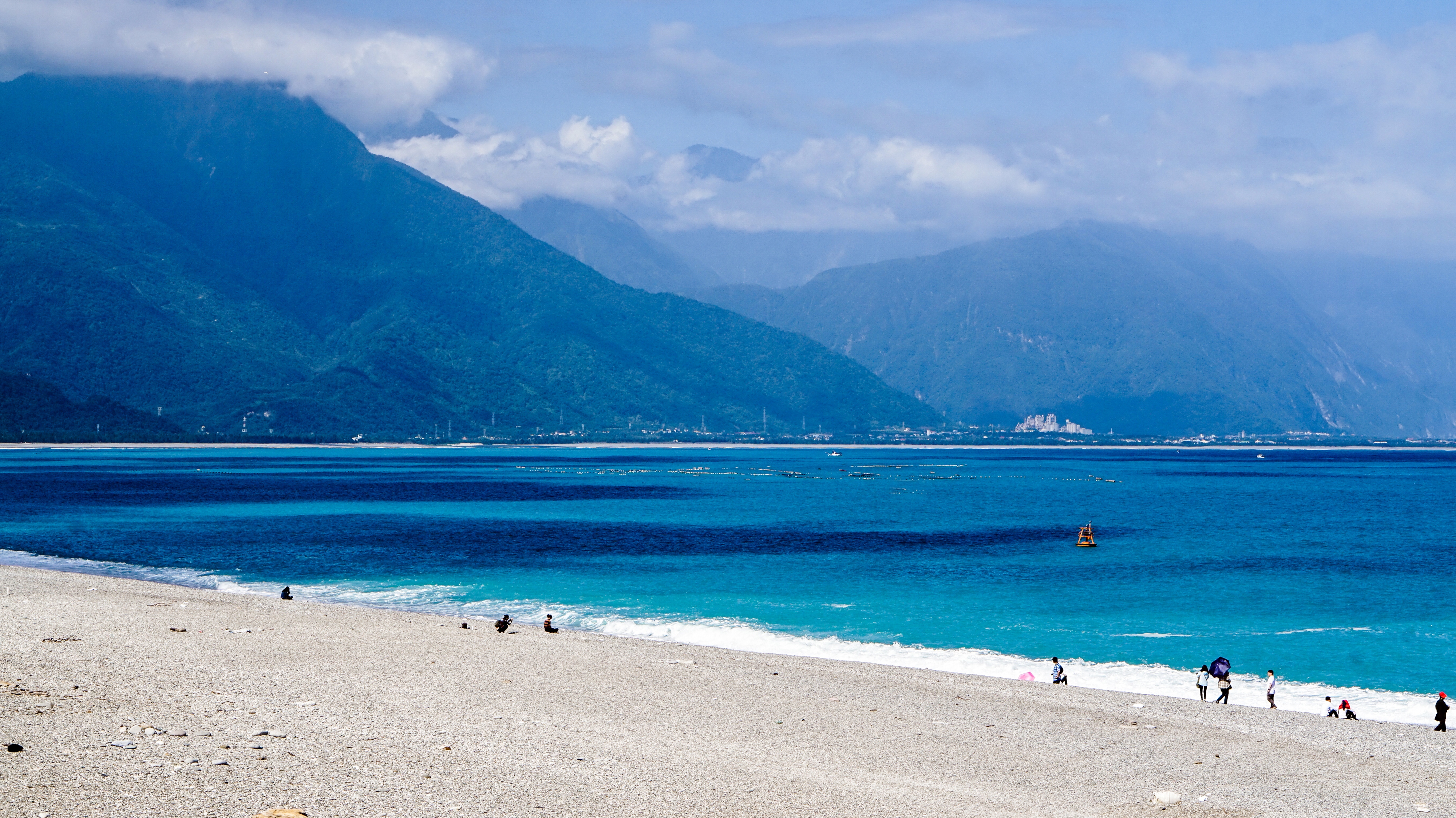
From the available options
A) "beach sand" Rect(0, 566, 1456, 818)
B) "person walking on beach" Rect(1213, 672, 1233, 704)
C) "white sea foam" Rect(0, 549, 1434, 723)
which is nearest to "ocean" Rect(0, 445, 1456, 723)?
"white sea foam" Rect(0, 549, 1434, 723)

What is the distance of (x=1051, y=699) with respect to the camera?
2852 cm

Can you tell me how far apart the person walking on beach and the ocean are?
3.40 ft

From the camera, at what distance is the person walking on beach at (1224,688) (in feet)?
99.7

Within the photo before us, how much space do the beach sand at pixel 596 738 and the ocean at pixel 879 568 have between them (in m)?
5.22

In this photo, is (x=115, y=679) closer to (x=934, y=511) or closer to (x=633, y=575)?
(x=633, y=575)

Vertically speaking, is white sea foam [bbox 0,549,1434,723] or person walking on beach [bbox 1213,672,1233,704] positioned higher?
person walking on beach [bbox 1213,672,1233,704]

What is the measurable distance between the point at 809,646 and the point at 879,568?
2520 centimetres

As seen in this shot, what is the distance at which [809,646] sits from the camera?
39281 mm

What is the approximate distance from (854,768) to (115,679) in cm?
1490

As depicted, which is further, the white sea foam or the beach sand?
the white sea foam

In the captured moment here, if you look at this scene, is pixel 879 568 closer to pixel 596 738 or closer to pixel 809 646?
pixel 809 646

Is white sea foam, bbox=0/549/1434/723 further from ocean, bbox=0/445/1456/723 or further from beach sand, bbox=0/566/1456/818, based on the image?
beach sand, bbox=0/566/1456/818

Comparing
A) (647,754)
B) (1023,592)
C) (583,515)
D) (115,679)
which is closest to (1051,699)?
(647,754)

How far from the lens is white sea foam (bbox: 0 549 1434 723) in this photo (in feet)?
105
